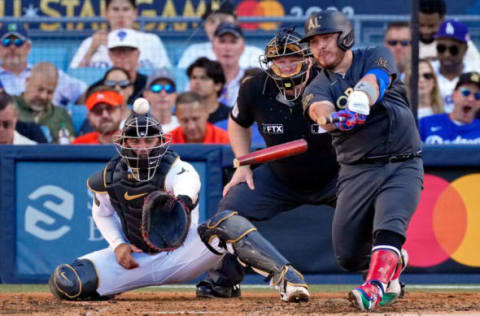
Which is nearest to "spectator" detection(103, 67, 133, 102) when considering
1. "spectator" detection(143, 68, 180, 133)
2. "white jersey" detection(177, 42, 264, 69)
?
"spectator" detection(143, 68, 180, 133)

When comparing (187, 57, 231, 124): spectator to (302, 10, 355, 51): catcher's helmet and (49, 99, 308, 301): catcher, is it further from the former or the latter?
(302, 10, 355, 51): catcher's helmet

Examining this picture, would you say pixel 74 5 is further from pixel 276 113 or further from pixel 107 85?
pixel 276 113

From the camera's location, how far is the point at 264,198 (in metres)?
6.20

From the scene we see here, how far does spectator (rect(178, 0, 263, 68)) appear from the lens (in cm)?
961

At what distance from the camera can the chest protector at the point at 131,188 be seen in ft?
19.2

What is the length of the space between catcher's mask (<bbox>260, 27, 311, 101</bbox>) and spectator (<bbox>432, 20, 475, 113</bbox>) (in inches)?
135

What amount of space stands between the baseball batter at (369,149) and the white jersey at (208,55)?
427 cm

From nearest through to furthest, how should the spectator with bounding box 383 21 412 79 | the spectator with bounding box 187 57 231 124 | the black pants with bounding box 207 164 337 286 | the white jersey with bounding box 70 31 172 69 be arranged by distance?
the black pants with bounding box 207 164 337 286, the spectator with bounding box 187 57 231 124, the spectator with bounding box 383 21 412 79, the white jersey with bounding box 70 31 172 69

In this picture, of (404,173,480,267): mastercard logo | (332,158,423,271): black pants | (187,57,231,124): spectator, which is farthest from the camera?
(187,57,231,124): spectator

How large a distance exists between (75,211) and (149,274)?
2032mm

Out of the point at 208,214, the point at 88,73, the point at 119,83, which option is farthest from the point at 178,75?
the point at 208,214

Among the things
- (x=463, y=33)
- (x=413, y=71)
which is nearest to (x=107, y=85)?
(x=413, y=71)

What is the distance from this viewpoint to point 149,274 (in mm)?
6020

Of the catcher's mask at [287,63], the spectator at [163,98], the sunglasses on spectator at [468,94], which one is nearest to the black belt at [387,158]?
the catcher's mask at [287,63]
